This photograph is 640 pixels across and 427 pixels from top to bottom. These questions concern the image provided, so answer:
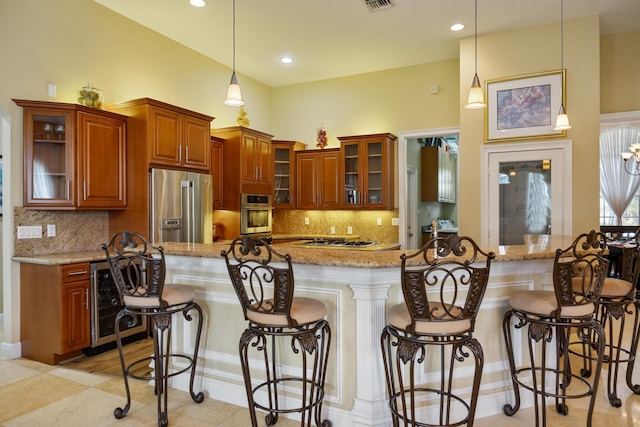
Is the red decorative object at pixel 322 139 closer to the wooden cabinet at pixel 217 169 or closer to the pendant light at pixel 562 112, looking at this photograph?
the wooden cabinet at pixel 217 169

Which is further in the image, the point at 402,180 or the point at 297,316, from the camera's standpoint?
the point at 402,180

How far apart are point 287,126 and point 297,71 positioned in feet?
3.51

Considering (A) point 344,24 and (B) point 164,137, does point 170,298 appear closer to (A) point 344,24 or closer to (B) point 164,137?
(B) point 164,137

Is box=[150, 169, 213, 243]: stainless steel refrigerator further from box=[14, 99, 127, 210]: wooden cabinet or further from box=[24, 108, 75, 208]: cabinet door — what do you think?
box=[24, 108, 75, 208]: cabinet door

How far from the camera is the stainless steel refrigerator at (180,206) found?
13.3 feet

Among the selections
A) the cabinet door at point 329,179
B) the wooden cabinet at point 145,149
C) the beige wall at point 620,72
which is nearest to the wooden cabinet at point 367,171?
the cabinet door at point 329,179

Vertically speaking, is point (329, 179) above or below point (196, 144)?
below

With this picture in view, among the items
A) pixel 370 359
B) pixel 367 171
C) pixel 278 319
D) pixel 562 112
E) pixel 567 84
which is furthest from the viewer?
pixel 367 171

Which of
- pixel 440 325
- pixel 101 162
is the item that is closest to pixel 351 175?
pixel 101 162

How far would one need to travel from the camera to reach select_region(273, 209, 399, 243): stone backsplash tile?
623 cm

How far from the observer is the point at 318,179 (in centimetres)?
645

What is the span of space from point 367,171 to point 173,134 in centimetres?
293

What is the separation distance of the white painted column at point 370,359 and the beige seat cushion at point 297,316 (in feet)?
0.85

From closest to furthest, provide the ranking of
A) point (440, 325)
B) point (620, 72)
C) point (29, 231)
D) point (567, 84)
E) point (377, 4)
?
point (440, 325), point (29, 231), point (377, 4), point (567, 84), point (620, 72)
